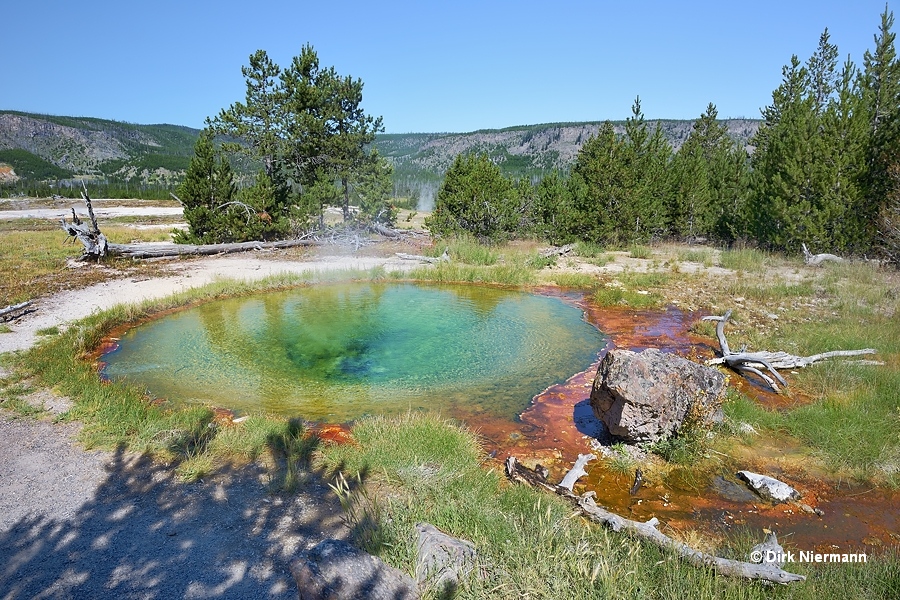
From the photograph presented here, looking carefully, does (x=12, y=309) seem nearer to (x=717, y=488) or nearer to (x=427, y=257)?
(x=427, y=257)

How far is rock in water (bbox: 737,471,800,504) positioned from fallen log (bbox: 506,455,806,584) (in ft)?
4.98

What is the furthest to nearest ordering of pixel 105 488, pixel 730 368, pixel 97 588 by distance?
pixel 730 368, pixel 105 488, pixel 97 588

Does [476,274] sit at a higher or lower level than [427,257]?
lower

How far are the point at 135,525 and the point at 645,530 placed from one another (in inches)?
Result: 175

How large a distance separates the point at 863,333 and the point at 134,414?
12.5 meters

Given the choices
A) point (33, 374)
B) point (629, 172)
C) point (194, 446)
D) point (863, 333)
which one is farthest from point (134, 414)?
point (629, 172)

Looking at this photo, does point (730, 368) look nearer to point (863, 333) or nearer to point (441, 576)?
point (863, 333)

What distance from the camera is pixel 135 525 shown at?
4.25 meters

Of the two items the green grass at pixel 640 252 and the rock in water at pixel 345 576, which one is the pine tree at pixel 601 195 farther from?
the rock in water at pixel 345 576

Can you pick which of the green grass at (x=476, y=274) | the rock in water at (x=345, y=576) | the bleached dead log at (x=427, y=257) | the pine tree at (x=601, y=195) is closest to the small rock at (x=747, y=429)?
the rock in water at (x=345, y=576)

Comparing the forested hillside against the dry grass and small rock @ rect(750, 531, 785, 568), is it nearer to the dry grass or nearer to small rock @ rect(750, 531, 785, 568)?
the dry grass

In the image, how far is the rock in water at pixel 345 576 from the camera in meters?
2.75

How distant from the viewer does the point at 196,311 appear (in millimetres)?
12680

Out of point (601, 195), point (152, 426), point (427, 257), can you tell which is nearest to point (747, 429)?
point (152, 426)
